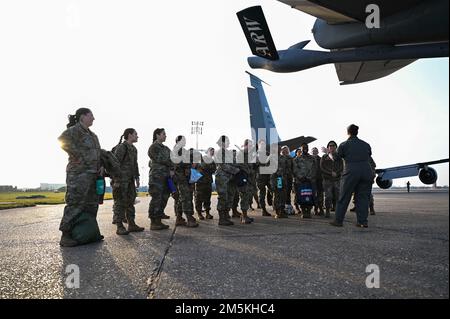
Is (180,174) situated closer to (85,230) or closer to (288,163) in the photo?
(85,230)

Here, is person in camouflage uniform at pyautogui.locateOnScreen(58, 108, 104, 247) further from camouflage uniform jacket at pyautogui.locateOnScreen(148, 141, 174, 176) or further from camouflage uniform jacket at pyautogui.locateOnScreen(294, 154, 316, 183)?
camouflage uniform jacket at pyautogui.locateOnScreen(294, 154, 316, 183)

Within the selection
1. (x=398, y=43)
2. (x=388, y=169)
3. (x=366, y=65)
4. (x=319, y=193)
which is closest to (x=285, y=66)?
(x=398, y=43)

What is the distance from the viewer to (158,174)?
5051 millimetres

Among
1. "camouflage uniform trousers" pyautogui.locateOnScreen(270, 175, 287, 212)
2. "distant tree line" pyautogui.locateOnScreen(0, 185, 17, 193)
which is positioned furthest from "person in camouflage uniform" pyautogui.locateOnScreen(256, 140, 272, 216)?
"distant tree line" pyautogui.locateOnScreen(0, 185, 17, 193)

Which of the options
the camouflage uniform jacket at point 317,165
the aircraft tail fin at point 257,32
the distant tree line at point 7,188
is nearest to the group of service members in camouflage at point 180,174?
the camouflage uniform jacket at point 317,165

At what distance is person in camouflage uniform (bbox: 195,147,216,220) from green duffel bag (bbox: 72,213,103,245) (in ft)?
11.6

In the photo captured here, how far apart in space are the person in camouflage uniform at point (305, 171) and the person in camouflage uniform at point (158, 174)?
3295mm

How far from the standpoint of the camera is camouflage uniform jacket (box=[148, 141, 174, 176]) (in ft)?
16.6

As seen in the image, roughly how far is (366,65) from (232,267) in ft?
10.6

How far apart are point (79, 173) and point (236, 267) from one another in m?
2.56

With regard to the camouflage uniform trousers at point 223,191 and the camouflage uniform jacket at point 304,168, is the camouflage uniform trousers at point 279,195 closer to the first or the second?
the camouflage uniform jacket at point 304,168

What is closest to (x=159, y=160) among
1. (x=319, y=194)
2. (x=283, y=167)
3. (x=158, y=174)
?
(x=158, y=174)

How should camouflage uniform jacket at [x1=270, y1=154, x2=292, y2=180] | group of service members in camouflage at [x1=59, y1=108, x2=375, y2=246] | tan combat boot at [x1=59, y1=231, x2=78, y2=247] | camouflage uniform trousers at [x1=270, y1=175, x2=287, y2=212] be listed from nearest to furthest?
tan combat boot at [x1=59, y1=231, x2=78, y2=247], group of service members in camouflage at [x1=59, y1=108, x2=375, y2=246], camouflage uniform trousers at [x1=270, y1=175, x2=287, y2=212], camouflage uniform jacket at [x1=270, y1=154, x2=292, y2=180]
